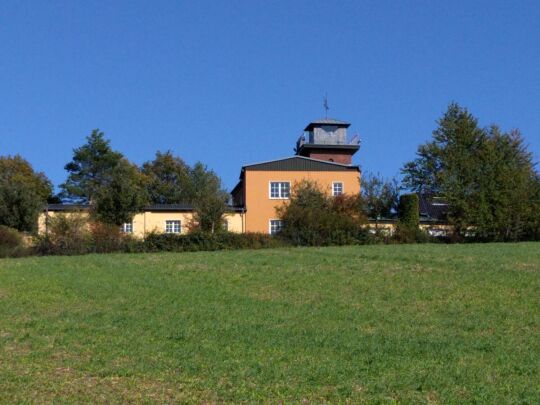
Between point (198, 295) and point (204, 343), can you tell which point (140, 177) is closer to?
point (198, 295)

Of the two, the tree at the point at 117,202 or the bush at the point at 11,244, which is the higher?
the tree at the point at 117,202

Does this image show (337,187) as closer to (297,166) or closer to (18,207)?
(297,166)

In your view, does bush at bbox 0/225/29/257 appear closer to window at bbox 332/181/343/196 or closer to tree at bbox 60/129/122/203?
window at bbox 332/181/343/196

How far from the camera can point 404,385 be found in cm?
888

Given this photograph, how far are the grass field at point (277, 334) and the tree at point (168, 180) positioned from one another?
57.8 meters

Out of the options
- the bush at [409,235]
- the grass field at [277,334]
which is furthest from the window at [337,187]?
the grass field at [277,334]

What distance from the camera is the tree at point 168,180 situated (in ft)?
269

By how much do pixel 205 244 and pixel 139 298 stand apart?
21.7 metres

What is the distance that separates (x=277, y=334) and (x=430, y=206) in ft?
191

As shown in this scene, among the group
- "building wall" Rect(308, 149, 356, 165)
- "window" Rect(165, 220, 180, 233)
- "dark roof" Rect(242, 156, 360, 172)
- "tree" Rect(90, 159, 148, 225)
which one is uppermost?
"building wall" Rect(308, 149, 356, 165)

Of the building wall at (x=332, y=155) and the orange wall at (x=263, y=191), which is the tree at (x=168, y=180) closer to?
the building wall at (x=332, y=155)

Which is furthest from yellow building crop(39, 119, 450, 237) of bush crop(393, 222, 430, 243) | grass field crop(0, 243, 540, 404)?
grass field crop(0, 243, 540, 404)

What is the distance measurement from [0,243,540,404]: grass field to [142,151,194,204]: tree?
2274 inches

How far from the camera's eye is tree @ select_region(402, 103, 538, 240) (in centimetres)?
5047
